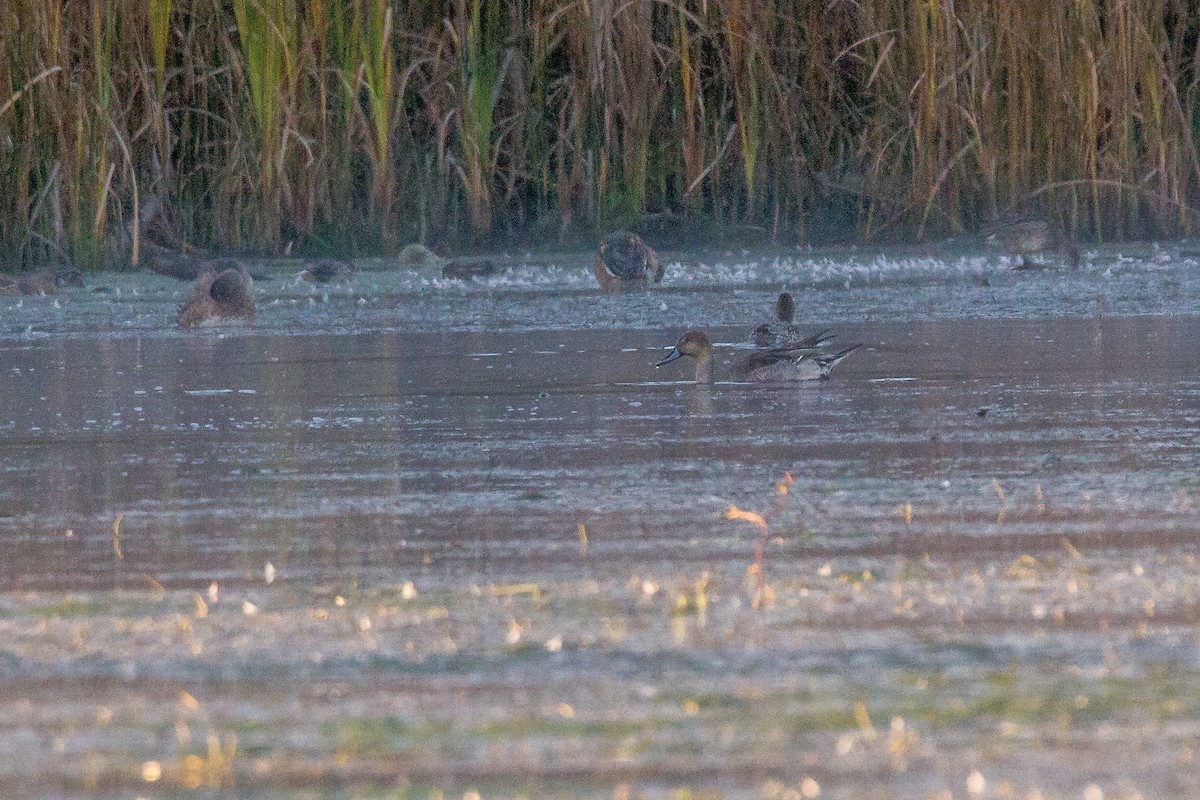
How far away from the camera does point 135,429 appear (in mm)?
6016

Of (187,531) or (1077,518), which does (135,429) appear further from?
(1077,518)

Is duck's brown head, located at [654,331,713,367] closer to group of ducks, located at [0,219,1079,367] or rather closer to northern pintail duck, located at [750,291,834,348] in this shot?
group of ducks, located at [0,219,1079,367]

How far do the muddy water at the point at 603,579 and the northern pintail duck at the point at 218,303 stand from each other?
1749 millimetres

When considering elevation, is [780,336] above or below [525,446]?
above

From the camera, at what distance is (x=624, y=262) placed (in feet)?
35.8

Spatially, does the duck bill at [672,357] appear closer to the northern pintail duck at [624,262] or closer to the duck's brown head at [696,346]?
the duck's brown head at [696,346]

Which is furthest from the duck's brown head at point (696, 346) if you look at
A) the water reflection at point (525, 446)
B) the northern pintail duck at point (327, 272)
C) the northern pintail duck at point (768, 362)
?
the northern pintail duck at point (327, 272)

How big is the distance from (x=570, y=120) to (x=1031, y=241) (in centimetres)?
260

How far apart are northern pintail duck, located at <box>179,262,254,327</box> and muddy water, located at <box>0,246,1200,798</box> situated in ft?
5.74

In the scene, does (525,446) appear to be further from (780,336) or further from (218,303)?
(218,303)

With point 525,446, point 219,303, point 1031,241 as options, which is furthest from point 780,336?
point 1031,241

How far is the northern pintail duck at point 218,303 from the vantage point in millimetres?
9438

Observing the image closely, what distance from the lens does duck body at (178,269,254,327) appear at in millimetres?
9438

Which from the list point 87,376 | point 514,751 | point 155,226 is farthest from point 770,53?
point 514,751
